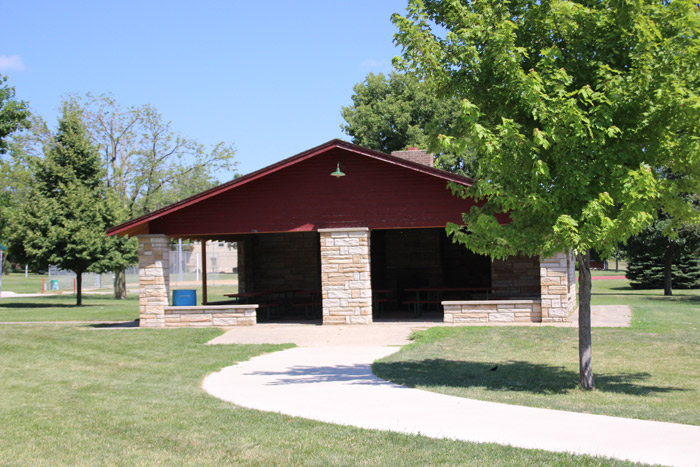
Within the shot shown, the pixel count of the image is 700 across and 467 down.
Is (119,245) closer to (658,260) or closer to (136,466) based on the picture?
(136,466)

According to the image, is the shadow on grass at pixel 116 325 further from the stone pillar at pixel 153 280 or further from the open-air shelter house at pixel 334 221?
the open-air shelter house at pixel 334 221

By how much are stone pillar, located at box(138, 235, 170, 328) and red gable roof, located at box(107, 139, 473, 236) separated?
405 mm

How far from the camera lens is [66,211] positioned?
95.3 ft

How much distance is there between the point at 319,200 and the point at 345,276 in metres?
2.07

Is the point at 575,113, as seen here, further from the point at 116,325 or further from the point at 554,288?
the point at 116,325

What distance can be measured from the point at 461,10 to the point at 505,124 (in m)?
2.13

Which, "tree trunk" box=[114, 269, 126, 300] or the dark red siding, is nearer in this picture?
the dark red siding

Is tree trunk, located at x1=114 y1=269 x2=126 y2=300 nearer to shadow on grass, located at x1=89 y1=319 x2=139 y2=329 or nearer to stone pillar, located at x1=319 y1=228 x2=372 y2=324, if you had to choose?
shadow on grass, located at x1=89 y1=319 x2=139 y2=329

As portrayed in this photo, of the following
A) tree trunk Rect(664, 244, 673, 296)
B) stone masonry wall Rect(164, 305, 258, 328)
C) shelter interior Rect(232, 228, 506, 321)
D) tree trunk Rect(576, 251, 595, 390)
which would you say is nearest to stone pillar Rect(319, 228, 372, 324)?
stone masonry wall Rect(164, 305, 258, 328)

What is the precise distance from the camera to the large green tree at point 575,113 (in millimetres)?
8195

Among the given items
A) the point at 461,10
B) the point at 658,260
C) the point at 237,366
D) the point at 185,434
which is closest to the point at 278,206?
the point at 237,366

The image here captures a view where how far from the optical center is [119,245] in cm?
3136

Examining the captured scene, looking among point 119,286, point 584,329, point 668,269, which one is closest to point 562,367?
point 584,329

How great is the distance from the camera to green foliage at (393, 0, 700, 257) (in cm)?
819
